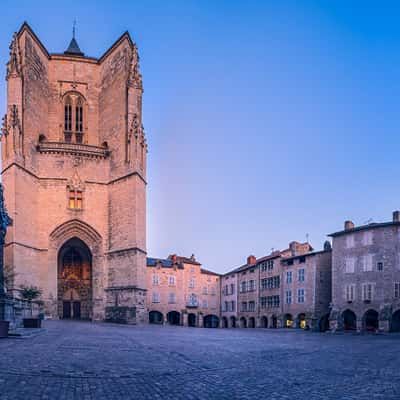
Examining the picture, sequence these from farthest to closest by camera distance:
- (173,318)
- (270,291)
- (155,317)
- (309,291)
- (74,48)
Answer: (173,318)
(155,317)
(270,291)
(74,48)
(309,291)

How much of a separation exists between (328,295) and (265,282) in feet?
29.3

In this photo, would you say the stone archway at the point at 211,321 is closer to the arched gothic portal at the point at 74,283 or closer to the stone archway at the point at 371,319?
the arched gothic portal at the point at 74,283

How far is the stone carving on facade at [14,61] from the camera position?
30844 millimetres

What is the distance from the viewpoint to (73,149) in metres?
32.9

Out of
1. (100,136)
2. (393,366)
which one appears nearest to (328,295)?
(100,136)

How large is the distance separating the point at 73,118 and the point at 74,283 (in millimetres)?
13495

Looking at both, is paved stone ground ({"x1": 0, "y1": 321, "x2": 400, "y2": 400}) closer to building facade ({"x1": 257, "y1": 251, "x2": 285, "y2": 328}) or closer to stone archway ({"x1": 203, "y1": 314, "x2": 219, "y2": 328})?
building facade ({"x1": 257, "y1": 251, "x2": 285, "y2": 328})

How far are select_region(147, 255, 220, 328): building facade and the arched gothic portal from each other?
16666mm

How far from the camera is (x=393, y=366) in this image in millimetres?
9492

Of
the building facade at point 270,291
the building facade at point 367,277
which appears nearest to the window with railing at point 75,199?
the building facade at point 367,277

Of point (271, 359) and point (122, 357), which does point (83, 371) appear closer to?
point (122, 357)

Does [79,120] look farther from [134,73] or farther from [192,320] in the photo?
[192,320]

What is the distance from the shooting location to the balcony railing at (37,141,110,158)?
3238 centimetres

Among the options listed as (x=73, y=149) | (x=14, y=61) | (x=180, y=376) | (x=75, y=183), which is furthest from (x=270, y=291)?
(x=180, y=376)
